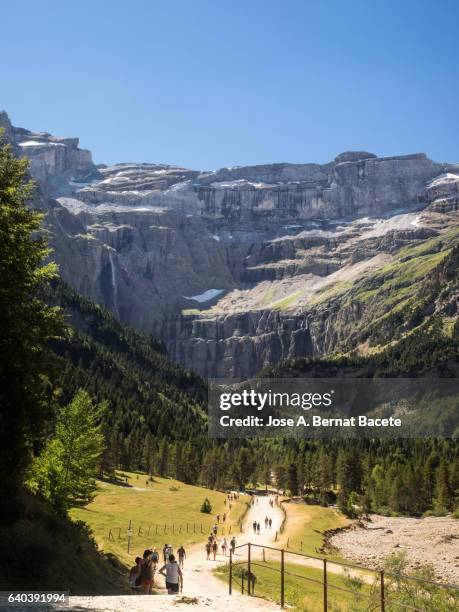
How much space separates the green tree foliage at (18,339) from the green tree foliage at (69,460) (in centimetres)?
1894

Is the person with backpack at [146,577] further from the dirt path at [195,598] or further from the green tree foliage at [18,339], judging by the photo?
the green tree foliage at [18,339]

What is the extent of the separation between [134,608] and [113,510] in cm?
6435

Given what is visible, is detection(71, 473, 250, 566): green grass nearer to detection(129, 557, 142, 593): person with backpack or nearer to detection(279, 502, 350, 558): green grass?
detection(279, 502, 350, 558): green grass

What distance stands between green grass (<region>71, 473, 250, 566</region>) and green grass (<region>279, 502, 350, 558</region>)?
8974 millimetres

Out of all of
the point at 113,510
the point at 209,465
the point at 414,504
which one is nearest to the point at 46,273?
the point at 113,510

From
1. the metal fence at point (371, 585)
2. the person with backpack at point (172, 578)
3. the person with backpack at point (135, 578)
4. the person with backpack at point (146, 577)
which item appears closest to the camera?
the metal fence at point (371, 585)

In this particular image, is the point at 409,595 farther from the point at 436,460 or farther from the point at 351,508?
the point at 436,460

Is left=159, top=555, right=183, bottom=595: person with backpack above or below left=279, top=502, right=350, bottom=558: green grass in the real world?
above

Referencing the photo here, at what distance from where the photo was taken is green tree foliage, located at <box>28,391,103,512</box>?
46.5 meters

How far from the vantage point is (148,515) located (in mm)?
81062

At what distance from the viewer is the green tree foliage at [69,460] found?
46500 mm

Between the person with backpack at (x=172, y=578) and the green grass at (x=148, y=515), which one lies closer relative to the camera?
the person with backpack at (x=172, y=578)

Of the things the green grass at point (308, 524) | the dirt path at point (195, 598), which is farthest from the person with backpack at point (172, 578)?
the green grass at point (308, 524)

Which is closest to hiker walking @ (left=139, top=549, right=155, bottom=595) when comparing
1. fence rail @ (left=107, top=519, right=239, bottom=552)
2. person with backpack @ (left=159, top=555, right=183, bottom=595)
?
person with backpack @ (left=159, top=555, right=183, bottom=595)
